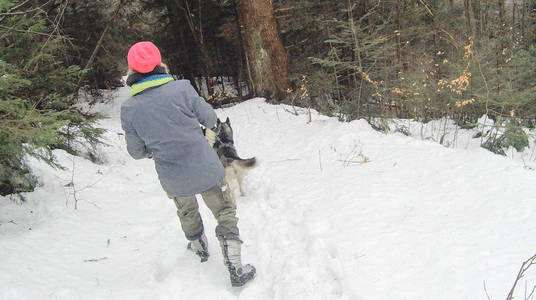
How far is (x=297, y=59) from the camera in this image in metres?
12.5

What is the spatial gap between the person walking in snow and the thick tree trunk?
8054 millimetres

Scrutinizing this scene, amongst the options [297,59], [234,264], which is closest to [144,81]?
[234,264]

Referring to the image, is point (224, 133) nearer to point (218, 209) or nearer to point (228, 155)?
point (228, 155)

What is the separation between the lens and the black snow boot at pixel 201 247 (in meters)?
3.19

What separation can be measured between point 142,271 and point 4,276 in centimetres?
107

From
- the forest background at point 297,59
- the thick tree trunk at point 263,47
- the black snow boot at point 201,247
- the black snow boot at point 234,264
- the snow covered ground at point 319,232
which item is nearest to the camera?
the snow covered ground at point 319,232

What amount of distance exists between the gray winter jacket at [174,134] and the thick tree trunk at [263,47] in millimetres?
8102

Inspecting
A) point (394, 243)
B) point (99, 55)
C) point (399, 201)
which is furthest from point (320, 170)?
point (99, 55)

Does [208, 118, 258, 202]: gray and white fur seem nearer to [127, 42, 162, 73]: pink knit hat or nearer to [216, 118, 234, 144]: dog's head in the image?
[216, 118, 234, 144]: dog's head

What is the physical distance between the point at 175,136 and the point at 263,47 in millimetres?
8449

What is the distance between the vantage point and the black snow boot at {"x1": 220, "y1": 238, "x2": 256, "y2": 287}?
2.76m

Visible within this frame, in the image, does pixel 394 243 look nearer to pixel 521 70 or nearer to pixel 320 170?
pixel 320 170

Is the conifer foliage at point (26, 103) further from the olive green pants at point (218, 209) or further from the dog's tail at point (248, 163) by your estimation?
the dog's tail at point (248, 163)

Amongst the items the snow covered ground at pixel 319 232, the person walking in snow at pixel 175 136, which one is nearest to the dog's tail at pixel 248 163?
the snow covered ground at pixel 319 232
